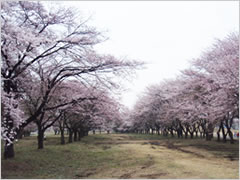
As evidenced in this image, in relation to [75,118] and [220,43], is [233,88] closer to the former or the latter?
[220,43]

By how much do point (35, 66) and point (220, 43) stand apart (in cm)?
1309

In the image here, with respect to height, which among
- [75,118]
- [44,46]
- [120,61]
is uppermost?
[44,46]

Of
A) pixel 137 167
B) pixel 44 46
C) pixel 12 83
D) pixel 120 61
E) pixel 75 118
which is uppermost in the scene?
pixel 44 46

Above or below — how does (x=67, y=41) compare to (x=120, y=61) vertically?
above

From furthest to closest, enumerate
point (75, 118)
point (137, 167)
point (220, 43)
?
point (75, 118) < point (220, 43) < point (137, 167)

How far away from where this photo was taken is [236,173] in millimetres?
7855

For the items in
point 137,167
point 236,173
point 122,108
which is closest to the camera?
point 236,173

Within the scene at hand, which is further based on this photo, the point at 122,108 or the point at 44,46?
the point at 122,108

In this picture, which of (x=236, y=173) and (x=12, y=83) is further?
(x=12, y=83)

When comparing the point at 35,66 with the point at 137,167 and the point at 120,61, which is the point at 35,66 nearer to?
the point at 120,61

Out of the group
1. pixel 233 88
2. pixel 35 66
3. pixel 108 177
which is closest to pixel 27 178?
pixel 108 177

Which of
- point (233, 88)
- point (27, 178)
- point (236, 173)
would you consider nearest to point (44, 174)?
point (27, 178)

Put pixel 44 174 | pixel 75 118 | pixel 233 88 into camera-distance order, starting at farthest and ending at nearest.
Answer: pixel 75 118, pixel 233 88, pixel 44 174

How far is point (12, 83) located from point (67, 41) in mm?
3177
